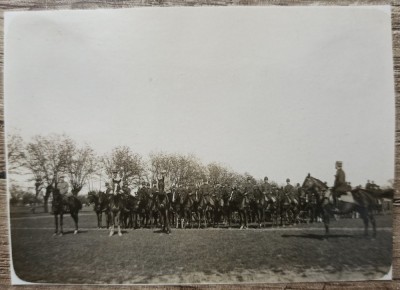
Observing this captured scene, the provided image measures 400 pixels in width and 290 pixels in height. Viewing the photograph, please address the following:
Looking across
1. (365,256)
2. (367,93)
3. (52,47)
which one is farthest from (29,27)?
(365,256)

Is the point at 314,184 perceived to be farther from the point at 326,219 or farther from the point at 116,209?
the point at 116,209

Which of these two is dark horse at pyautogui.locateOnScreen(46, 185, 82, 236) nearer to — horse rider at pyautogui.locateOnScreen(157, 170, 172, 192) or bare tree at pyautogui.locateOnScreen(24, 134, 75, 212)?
bare tree at pyautogui.locateOnScreen(24, 134, 75, 212)

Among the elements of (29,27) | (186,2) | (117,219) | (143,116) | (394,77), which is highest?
(186,2)

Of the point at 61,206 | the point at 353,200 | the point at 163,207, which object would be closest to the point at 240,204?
the point at 163,207

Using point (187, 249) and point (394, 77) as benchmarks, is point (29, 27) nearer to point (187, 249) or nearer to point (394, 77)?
point (187, 249)

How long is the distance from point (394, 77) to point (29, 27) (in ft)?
11.4

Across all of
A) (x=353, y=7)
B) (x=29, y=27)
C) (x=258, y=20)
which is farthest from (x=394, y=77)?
(x=29, y=27)

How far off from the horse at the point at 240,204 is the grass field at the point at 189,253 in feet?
0.49

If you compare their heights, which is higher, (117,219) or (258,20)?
(258,20)

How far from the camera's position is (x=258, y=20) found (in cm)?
380

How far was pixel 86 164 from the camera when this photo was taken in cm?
386

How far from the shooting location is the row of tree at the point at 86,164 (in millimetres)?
3842

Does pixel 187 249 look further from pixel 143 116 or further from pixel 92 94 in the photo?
pixel 92 94

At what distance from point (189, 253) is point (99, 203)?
0.98 m
